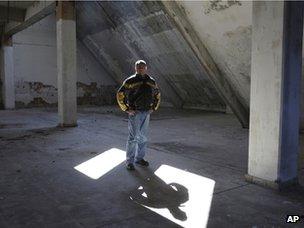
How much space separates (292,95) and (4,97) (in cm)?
1446

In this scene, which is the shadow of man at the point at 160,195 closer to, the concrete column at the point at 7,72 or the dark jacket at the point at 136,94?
the dark jacket at the point at 136,94

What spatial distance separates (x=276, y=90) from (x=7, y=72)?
560 inches

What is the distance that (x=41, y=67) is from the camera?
16812mm

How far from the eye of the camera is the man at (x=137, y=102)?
5.04 metres

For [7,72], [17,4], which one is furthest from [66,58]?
[7,72]

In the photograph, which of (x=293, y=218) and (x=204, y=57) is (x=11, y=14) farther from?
(x=293, y=218)

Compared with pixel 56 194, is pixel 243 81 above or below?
above

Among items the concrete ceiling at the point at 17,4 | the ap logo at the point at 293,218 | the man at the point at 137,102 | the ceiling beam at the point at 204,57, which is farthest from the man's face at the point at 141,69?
the concrete ceiling at the point at 17,4

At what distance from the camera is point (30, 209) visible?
3.50m

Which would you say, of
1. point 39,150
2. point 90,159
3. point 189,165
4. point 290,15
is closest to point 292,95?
point 290,15

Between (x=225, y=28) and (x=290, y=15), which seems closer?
(x=290, y=15)

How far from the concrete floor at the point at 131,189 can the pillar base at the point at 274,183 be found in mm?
97

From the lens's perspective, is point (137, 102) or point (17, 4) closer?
point (137, 102)

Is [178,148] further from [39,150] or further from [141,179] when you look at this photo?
[39,150]
